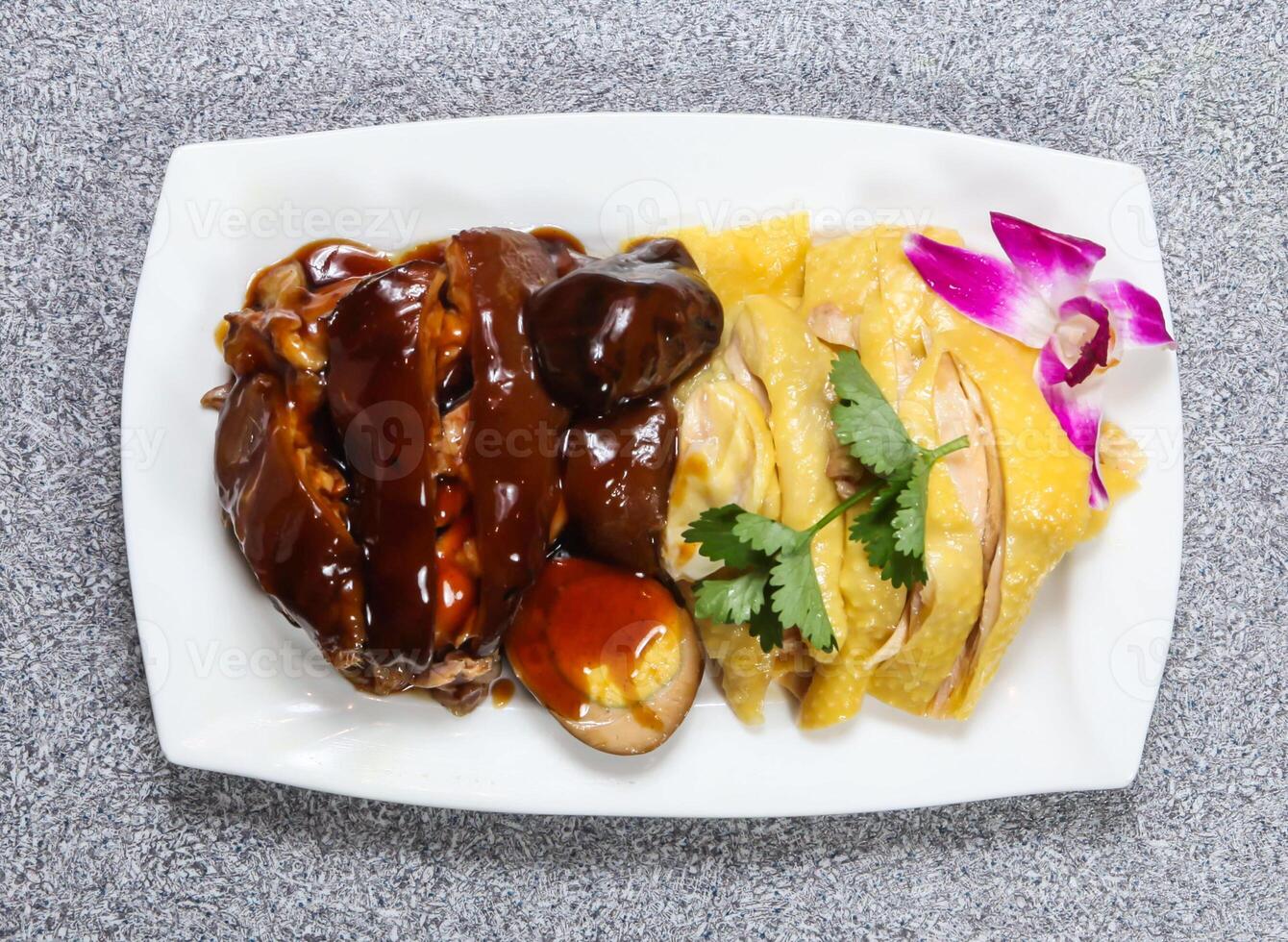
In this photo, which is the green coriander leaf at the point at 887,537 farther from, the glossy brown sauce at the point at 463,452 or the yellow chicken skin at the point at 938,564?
the glossy brown sauce at the point at 463,452

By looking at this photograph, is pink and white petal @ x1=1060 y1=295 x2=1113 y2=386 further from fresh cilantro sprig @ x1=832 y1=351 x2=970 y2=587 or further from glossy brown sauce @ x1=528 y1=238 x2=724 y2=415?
glossy brown sauce @ x1=528 y1=238 x2=724 y2=415

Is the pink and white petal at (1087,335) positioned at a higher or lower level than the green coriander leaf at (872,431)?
higher

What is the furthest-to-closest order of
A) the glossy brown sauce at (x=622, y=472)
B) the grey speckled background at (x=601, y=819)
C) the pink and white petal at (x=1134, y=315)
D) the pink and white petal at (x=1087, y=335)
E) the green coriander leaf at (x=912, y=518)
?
the grey speckled background at (x=601, y=819) → the pink and white petal at (x=1134, y=315) → the pink and white petal at (x=1087, y=335) → the glossy brown sauce at (x=622, y=472) → the green coriander leaf at (x=912, y=518)

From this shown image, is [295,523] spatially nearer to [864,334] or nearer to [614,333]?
[614,333]

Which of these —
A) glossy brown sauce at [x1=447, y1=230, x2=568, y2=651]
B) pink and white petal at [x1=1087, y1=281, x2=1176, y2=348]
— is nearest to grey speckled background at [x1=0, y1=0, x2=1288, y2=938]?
pink and white petal at [x1=1087, y1=281, x2=1176, y2=348]

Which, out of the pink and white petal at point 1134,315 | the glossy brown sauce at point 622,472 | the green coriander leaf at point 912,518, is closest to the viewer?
the green coriander leaf at point 912,518

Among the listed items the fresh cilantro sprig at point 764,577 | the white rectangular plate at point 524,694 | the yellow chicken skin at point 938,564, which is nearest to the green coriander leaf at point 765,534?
the fresh cilantro sprig at point 764,577

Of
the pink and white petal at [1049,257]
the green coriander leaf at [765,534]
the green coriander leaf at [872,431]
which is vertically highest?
the pink and white petal at [1049,257]

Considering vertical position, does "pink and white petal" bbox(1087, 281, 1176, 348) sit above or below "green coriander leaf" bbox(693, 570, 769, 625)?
above
